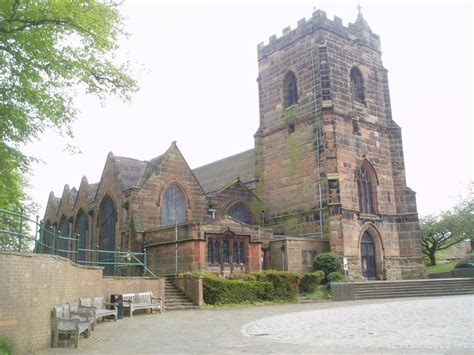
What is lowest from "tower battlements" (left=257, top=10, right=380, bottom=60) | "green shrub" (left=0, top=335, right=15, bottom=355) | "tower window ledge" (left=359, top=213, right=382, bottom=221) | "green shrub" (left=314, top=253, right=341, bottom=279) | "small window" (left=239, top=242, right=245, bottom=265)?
"green shrub" (left=0, top=335, right=15, bottom=355)

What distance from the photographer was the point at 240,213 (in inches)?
1384

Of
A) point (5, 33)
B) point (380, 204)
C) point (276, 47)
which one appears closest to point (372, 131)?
point (380, 204)

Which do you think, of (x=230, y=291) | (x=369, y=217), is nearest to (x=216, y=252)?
(x=230, y=291)

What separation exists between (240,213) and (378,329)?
917 inches

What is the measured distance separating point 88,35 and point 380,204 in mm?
24013

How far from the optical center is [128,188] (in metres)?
29.6

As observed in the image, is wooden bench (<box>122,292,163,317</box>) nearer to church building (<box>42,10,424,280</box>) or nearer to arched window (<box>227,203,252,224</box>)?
church building (<box>42,10,424,280</box>)

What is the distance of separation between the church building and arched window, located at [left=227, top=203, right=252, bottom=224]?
3.0 inches

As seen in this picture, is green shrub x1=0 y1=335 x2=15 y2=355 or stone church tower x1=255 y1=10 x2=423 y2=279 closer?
green shrub x1=0 y1=335 x2=15 y2=355

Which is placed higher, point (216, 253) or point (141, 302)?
point (216, 253)

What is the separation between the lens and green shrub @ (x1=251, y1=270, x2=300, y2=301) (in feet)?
80.9

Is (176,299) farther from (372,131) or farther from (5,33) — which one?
(372,131)

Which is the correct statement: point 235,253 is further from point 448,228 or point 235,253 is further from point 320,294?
point 448,228

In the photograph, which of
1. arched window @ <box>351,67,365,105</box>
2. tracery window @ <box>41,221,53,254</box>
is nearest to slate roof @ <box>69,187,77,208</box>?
arched window @ <box>351,67,365,105</box>
